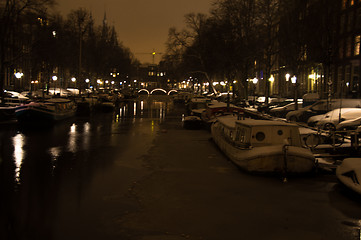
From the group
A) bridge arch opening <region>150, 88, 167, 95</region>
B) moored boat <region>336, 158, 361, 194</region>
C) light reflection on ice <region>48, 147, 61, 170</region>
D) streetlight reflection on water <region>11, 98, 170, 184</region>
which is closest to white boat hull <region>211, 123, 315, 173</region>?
moored boat <region>336, 158, 361, 194</region>

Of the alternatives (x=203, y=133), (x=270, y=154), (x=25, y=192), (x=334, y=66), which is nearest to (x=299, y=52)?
(x=334, y=66)

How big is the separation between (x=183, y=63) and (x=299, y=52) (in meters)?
35.5

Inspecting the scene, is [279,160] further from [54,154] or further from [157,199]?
[54,154]

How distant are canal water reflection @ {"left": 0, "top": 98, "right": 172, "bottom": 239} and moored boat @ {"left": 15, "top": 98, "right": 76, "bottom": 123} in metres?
1.30

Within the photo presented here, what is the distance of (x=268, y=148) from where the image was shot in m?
13.9

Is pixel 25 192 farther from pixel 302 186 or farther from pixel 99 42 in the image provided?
pixel 99 42

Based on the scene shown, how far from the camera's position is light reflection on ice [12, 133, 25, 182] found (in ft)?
47.7

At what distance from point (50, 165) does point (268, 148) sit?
7.67 meters

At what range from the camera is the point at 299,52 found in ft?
137

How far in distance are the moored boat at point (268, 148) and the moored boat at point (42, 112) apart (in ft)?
58.2

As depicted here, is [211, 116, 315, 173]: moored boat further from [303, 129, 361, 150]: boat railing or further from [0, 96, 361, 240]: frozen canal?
[303, 129, 361, 150]: boat railing

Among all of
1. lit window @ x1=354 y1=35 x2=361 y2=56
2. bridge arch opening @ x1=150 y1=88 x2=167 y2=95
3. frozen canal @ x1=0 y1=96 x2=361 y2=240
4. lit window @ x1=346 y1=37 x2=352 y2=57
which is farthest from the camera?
bridge arch opening @ x1=150 y1=88 x2=167 y2=95

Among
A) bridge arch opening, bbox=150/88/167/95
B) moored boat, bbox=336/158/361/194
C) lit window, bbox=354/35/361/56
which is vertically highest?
lit window, bbox=354/35/361/56

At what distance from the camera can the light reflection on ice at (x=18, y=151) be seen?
14541 mm
